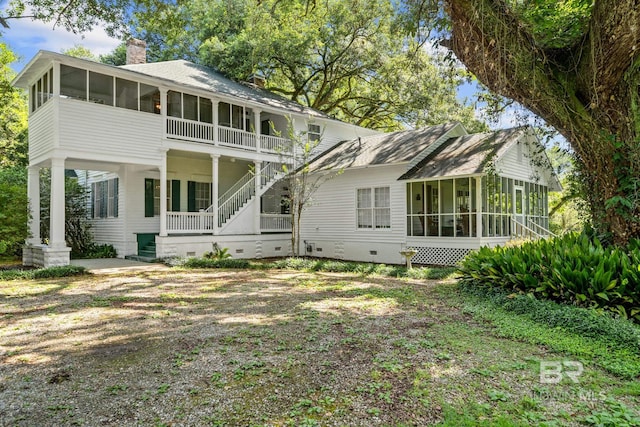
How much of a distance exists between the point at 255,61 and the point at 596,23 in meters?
17.4

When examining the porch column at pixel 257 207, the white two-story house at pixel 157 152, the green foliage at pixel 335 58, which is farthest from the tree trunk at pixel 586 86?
the green foliage at pixel 335 58

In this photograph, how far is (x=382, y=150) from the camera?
1658cm

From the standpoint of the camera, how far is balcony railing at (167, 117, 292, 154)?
15200 mm

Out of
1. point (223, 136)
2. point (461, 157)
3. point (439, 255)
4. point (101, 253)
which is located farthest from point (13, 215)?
point (461, 157)

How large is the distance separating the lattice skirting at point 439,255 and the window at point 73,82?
13.0m

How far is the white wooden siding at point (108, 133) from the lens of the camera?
12.5 meters

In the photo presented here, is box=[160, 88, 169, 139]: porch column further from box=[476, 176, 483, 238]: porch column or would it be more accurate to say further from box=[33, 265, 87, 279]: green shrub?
box=[476, 176, 483, 238]: porch column

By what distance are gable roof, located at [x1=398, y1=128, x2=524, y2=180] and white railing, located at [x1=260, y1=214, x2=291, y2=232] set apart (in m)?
5.95

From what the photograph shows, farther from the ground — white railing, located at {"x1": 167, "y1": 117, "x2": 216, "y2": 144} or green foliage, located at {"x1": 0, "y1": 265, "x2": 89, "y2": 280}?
white railing, located at {"x1": 167, "y1": 117, "x2": 216, "y2": 144}

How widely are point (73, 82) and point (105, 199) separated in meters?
5.60

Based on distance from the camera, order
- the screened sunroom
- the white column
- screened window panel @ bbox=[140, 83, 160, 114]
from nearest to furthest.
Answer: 1. the white column
2. the screened sunroom
3. screened window panel @ bbox=[140, 83, 160, 114]

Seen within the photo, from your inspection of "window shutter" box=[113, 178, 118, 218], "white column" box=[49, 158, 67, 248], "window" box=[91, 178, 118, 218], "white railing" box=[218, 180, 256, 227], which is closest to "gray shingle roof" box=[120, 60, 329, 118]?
"white railing" box=[218, 180, 256, 227]

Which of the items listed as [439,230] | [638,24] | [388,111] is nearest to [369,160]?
[439,230]

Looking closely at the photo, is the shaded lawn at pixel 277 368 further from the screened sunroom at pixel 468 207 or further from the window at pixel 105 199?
the window at pixel 105 199
